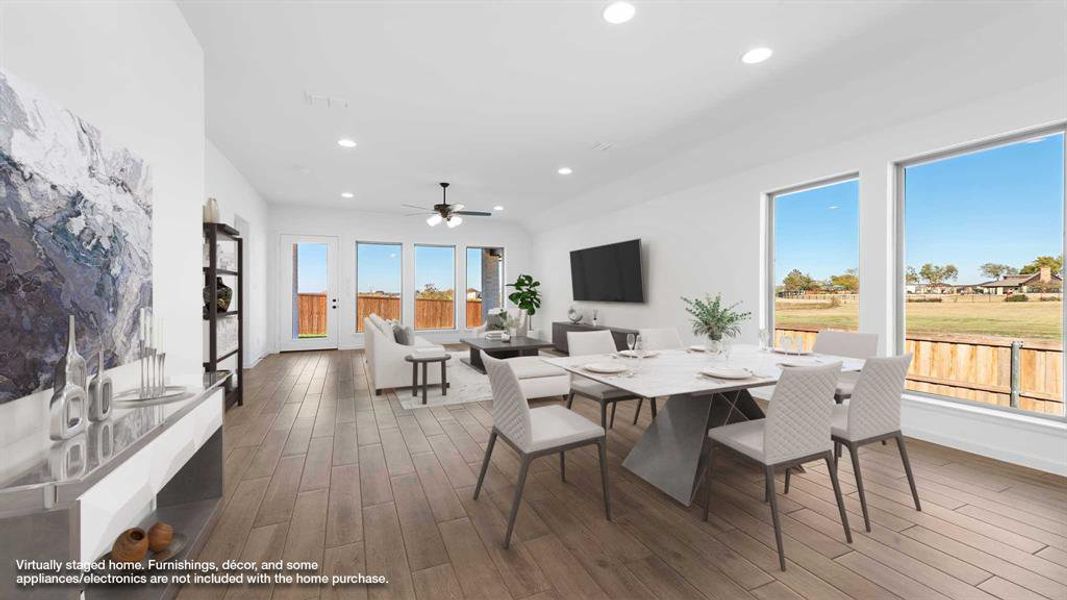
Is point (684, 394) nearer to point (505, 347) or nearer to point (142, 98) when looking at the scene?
point (142, 98)

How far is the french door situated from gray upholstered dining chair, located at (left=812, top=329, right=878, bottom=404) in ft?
25.1

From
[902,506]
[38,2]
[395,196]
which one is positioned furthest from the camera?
[395,196]

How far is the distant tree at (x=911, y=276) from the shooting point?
3342mm

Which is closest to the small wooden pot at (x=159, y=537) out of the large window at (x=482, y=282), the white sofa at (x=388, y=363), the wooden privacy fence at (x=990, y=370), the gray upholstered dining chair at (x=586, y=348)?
the gray upholstered dining chair at (x=586, y=348)

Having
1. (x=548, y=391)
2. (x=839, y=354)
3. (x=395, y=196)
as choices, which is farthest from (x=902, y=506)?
(x=395, y=196)

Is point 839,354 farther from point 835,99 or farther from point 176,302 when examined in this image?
point 176,302

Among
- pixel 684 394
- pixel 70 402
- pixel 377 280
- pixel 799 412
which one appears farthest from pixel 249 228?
pixel 799 412

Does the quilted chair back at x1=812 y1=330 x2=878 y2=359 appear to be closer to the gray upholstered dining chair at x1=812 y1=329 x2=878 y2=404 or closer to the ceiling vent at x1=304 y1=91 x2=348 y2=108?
the gray upholstered dining chair at x1=812 y1=329 x2=878 y2=404

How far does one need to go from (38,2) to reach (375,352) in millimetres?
3536

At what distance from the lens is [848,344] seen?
2.99m

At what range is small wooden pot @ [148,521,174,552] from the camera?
1639mm

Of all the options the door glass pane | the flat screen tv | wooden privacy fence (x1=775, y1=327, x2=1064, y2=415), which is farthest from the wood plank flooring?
the door glass pane

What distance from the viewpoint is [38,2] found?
132 cm

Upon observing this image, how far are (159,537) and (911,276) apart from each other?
4.97 m
